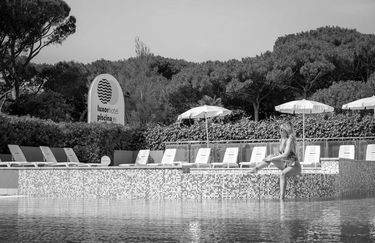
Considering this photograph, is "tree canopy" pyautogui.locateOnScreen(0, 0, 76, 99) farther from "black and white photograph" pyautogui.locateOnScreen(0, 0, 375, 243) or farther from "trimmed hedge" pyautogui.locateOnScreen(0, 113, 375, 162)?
"trimmed hedge" pyautogui.locateOnScreen(0, 113, 375, 162)

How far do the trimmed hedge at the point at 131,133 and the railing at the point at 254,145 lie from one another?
2.69 feet

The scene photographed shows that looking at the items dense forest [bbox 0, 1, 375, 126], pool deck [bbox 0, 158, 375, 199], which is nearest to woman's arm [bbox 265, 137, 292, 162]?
pool deck [bbox 0, 158, 375, 199]

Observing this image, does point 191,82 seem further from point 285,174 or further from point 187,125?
point 285,174

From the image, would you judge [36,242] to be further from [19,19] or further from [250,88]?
[250,88]

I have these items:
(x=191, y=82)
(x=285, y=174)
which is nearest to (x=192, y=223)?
(x=285, y=174)

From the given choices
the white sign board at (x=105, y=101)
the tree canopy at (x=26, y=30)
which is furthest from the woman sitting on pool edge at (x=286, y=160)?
the tree canopy at (x=26, y=30)

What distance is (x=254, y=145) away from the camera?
2120 cm

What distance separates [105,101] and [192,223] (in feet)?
53.9

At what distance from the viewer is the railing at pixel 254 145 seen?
19.8m

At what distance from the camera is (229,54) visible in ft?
150

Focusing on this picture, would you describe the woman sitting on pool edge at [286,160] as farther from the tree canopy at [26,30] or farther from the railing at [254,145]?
the tree canopy at [26,30]

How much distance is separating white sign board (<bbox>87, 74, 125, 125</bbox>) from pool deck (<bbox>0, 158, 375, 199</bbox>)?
794 centimetres

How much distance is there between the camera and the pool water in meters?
5.88

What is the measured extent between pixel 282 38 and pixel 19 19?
24980mm
